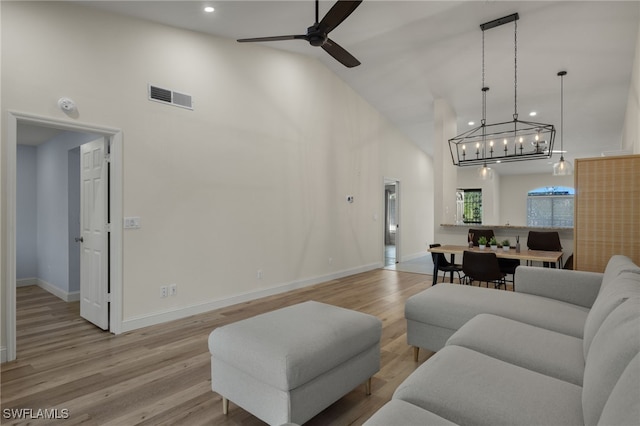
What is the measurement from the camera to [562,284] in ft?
9.18

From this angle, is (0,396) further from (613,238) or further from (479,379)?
(613,238)

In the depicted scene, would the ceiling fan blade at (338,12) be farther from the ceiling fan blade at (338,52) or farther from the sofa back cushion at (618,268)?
the sofa back cushion at (618,268)

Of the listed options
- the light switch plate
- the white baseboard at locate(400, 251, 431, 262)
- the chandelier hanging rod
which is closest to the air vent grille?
the light switch plate

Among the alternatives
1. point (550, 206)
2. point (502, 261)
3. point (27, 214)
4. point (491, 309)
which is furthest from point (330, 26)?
point (550, 206)

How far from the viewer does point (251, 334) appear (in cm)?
201

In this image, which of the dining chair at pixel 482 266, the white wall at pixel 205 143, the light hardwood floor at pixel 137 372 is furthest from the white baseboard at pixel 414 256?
the light hardwood floor at pixel 137 372

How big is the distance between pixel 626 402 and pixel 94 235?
4.53m

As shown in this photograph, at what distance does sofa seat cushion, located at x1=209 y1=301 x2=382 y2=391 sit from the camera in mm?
1783

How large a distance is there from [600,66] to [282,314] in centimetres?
601

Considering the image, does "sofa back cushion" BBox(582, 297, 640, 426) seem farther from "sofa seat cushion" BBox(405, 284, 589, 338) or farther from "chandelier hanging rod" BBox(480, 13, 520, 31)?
"chandelier hanging rod" BBox(480, 13, 520, 31)

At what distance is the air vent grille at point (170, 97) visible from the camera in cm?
385

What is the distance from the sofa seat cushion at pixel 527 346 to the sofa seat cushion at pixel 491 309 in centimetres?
22

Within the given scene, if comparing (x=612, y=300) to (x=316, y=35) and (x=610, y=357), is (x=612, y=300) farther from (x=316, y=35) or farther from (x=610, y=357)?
(x=316, y=35)

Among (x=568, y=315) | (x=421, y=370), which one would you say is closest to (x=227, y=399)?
(x=421, y=370)
